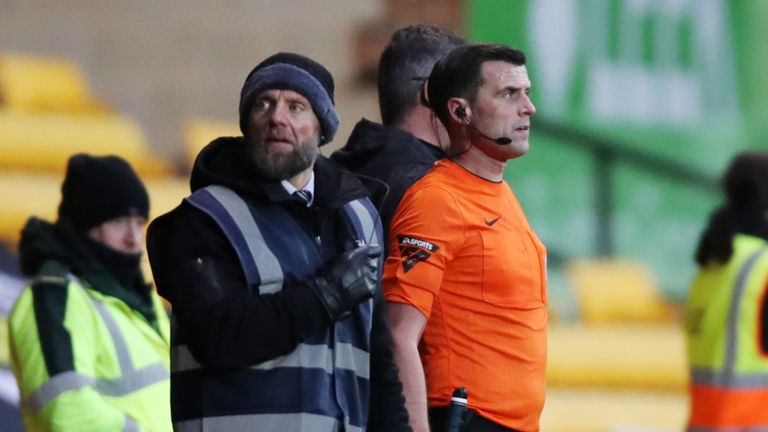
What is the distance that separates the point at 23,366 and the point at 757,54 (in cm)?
619

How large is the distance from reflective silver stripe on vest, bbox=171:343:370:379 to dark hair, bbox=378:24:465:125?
4.09 feet

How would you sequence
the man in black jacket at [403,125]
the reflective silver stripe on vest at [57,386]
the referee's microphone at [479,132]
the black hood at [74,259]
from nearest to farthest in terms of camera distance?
1. the referee's microphone at [479,132]
2. the man in black jacket at [403,125]
3. the reflective silver stripe on vest at [57,386]
4. the black hood at [74,259]

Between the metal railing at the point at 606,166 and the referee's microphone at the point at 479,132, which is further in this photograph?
the metal railing at the point at 606,166

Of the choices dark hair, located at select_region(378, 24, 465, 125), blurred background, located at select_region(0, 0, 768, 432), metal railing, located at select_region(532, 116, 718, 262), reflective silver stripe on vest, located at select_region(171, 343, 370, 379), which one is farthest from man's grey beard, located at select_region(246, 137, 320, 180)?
metal railing, located at select_region(532, 116, 718, 262)

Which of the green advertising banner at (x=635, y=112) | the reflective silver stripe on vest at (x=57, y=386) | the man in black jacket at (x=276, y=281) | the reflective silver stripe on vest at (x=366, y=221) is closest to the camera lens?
the man in black jacket at (x=276, y=281)

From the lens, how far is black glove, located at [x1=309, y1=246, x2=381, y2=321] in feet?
12.1

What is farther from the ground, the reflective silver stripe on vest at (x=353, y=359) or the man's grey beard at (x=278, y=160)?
the man's grey beard at (x=278, y=160)

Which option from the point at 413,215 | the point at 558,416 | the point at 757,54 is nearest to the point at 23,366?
the point at 413,215

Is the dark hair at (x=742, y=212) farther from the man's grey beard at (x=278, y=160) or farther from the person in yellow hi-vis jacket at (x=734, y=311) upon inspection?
the man's grey beard at (x=278, y=160)

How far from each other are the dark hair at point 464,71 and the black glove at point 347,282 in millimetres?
656

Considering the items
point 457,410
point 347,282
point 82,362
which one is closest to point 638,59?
point 82,362

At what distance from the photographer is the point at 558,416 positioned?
349 inches

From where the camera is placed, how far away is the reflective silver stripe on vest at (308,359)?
3695 millimetres

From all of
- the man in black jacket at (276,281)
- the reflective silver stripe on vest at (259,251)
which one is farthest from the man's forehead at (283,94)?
the reflective silver stripe on vest at (259,251)
